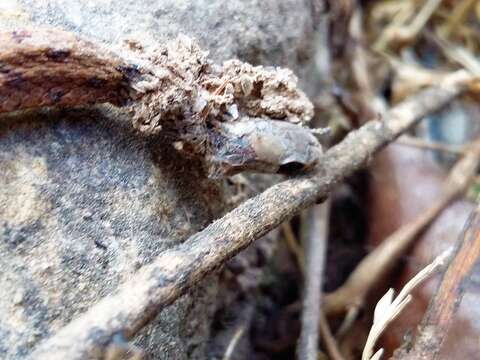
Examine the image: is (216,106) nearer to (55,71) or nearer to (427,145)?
(55,71)

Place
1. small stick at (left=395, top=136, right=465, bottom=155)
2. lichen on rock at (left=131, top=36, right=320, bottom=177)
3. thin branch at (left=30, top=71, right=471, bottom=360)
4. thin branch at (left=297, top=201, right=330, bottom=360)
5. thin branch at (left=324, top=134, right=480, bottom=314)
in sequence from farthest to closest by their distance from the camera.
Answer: small stick at (left=395, top=136, right=465, bottom=155) → thin branch at (left=324, top=134, right=480, bottom=314) → thin branch at (left=297, top=201, right=330, bottom=360) → lichen on rock at (left=131, top=36, right=320, bottom=177) → thin branch at (left=30, top=71, right=471, bottom=360)

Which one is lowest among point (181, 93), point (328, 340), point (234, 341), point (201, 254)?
point (328, 340)

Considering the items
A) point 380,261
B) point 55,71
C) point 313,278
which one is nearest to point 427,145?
point 380,261

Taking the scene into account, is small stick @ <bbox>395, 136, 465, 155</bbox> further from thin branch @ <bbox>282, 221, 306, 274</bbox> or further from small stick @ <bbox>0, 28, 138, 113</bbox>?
small stick @ <bbox>0, 28, 138, 113</bbox>

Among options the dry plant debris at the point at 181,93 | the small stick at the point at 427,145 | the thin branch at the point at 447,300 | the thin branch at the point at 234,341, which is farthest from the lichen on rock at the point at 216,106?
the small stick at the point at 427,145

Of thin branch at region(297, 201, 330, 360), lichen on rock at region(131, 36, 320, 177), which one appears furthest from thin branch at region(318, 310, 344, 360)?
lichen on rock at region(131, 36, 320, 177)

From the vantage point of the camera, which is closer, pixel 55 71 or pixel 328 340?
pixel 55 71

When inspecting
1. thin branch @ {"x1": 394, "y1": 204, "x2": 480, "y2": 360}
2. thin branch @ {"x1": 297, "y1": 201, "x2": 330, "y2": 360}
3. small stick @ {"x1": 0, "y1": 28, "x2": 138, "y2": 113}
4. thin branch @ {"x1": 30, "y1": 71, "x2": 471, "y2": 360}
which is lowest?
thin branch @ {"x1": 297, "y1": 201, "x2": 330, "y2": 360}
